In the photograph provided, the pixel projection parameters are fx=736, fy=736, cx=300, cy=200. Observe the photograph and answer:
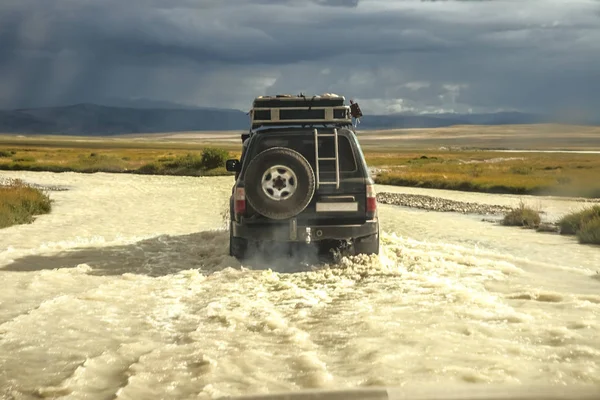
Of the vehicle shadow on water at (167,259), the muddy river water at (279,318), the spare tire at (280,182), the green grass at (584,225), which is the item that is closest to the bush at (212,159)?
the green grass at (584,225)

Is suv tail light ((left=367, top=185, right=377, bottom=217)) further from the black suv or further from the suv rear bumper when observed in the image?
the suv rear bumper

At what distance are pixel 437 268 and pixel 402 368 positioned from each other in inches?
223

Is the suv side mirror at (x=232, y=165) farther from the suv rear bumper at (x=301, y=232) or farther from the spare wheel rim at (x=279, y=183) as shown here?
the spare wheel rim at (x=279, y=183)

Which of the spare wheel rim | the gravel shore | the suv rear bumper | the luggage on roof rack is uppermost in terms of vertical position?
the luggage on roof rack

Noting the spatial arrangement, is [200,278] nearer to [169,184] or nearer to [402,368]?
[402,368]

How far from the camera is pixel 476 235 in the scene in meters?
17.3

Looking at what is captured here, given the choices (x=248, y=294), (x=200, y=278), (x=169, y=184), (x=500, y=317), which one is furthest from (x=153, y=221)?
(x=169, y=184)

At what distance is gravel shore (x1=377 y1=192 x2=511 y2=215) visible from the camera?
25.0 metres

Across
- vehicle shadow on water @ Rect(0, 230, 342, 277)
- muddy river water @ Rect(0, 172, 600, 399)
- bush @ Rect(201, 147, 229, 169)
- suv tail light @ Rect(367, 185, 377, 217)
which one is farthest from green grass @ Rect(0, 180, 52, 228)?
bush @ Rect(201, 147, 229, 169)

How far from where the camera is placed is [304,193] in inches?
375

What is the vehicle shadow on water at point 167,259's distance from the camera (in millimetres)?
10461

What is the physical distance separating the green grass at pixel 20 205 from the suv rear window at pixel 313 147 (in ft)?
33.3

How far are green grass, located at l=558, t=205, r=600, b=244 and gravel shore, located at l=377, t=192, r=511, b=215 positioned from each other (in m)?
5.63

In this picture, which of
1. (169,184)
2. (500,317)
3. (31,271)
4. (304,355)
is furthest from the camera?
(169,184)
